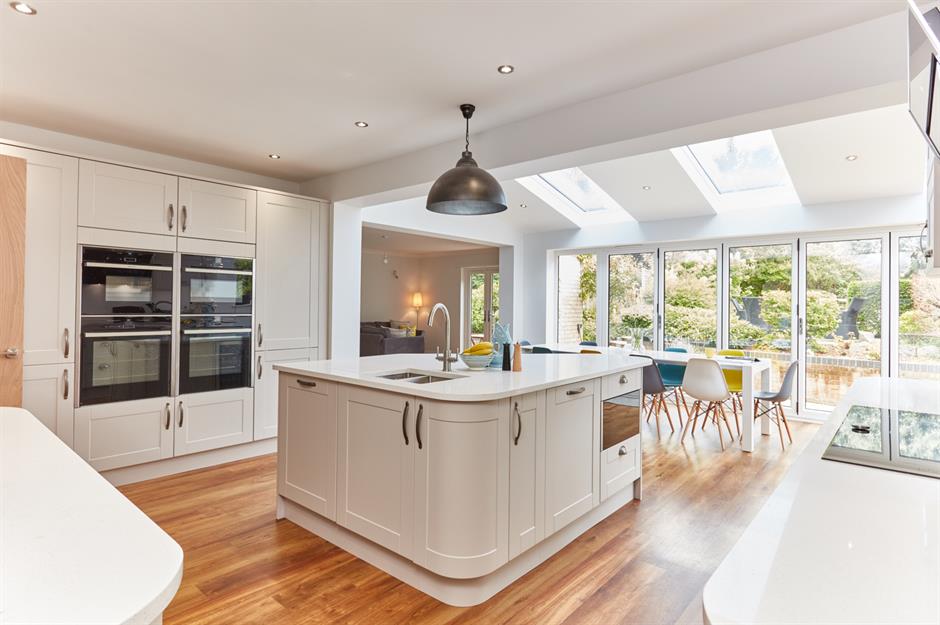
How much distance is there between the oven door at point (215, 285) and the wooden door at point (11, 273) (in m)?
1.09

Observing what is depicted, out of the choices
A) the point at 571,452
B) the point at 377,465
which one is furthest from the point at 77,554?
the point at 571,452

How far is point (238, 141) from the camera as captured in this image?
3.69 m

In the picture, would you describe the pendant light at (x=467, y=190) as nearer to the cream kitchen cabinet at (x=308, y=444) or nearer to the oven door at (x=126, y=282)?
the cream kitchen cabinet at (x=308, y=444)

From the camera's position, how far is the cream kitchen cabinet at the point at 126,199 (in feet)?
10.5

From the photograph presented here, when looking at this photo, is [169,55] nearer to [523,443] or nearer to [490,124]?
[490,124]

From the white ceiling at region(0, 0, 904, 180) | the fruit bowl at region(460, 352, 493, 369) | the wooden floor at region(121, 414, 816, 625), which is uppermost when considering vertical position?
the white ceiling at region(0, 0, 904, 180)

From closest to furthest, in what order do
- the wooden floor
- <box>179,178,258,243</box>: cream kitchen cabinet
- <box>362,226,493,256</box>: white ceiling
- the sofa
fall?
1. the wooden floor
2. <box>179,178,258,243</box>: cream kitchen cabinet
3. <box>362,226,493,256</box>: white ceiling
4. the sofa

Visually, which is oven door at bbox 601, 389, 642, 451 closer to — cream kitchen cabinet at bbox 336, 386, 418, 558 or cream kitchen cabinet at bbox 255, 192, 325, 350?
cream kitchen cabinet at bbox 336, 386, 418, 558

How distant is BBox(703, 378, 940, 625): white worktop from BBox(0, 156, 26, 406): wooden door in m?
3.24

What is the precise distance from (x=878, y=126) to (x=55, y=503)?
5008mm

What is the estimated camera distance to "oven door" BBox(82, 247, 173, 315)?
3.24 meters

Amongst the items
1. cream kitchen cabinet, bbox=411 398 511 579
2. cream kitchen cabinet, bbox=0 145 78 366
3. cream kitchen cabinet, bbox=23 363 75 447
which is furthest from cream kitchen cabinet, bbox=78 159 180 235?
cream kitchen cabinet, bbox=411 398 511 579

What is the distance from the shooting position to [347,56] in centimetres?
246

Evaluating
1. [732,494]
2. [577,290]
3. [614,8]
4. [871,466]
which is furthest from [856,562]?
[577,290]
